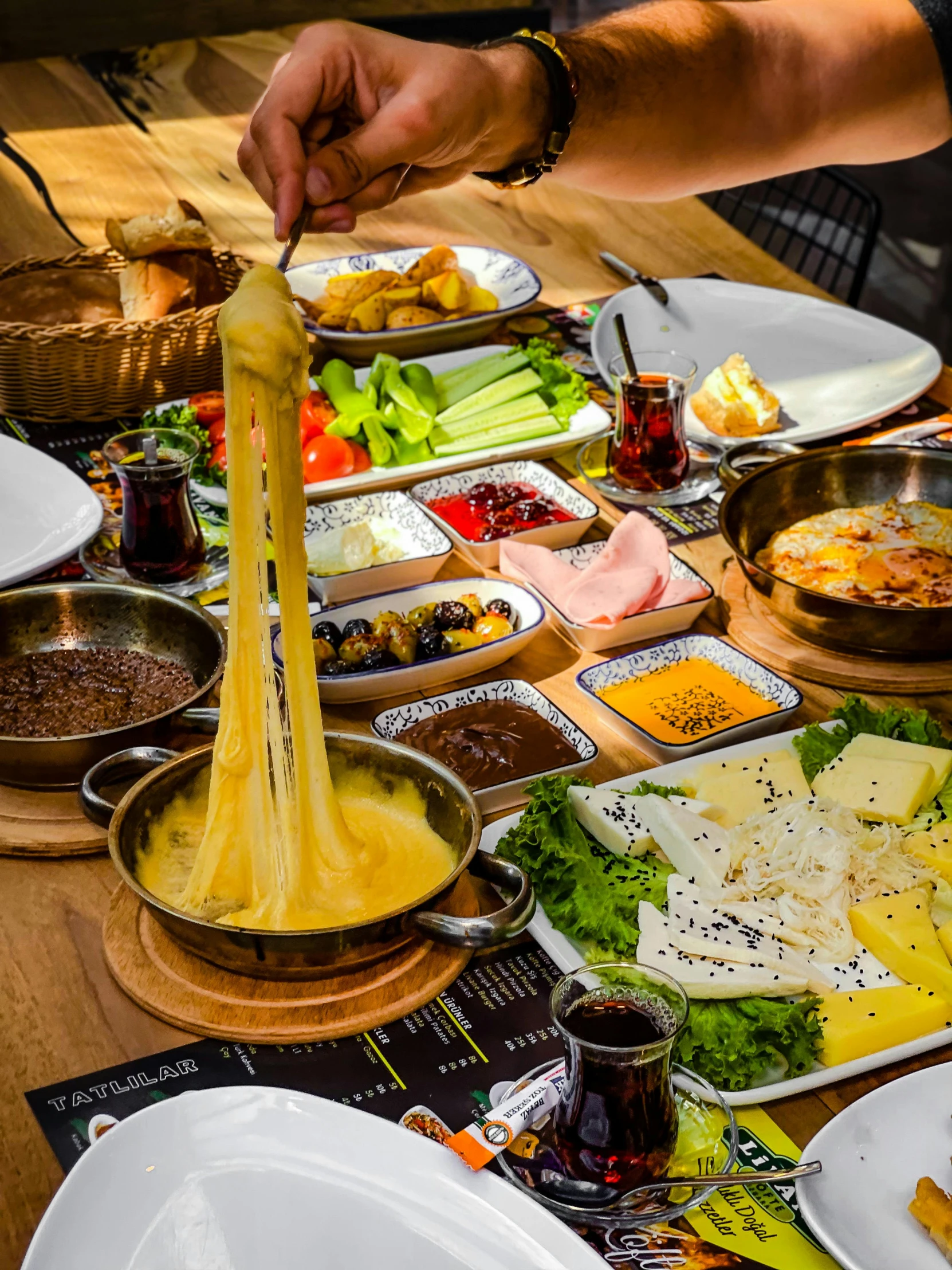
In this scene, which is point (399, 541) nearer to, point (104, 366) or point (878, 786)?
point (104, 366)

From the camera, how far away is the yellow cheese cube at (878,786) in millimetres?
1580

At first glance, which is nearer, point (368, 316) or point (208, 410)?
point (208, 410)

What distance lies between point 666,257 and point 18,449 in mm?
1744

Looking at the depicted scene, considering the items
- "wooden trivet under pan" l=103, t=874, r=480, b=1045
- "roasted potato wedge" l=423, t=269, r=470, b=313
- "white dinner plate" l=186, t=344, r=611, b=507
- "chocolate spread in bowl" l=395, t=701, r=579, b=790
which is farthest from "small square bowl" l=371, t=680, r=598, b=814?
"roasted potato wedge" l=423, t=269, r=470, b=313

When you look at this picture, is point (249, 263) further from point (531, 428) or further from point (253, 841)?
point (253, 841)

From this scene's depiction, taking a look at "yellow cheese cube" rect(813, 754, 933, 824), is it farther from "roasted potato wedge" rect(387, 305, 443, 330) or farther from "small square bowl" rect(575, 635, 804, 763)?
"roasted potato wedge" rect(387, 305, 443, 330)

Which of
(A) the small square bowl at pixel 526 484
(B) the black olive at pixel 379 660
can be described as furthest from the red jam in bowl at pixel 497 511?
(B) the black olive at pixel 379 660

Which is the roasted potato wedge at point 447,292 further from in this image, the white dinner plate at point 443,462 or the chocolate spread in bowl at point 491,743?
the chocolate spread in bowl at point 491,743

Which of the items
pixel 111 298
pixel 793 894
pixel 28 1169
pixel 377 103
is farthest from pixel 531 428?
pixel 28 1169

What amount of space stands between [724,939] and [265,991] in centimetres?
48

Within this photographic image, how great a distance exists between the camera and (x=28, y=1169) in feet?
3.90

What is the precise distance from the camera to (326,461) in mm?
2391

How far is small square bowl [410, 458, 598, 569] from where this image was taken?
7.21 ft

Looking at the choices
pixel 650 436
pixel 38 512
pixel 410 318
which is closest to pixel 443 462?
pixel 650 436
